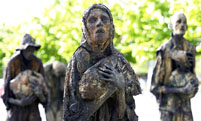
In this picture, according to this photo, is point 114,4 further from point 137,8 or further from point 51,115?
point 51,115

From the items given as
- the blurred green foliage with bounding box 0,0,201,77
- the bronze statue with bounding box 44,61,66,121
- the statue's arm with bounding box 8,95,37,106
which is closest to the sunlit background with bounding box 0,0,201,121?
the blurred green foliage with bounding box 0,0,201,77

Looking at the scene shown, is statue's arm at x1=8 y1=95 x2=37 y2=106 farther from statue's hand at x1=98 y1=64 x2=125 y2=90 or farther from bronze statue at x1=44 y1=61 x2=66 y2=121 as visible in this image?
statue's hand at x1=98 y1=64 x2=125 y2=90

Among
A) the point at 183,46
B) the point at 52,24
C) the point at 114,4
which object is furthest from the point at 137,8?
the point at 183,46

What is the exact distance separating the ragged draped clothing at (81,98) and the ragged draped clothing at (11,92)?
404 centimetres

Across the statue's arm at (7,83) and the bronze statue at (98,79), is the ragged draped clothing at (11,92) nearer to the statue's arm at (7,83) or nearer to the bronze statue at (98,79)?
the statue's arm at (7,83)

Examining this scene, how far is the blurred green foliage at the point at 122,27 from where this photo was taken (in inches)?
661

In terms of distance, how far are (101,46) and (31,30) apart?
16.2 metres

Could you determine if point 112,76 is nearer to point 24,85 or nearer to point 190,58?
point 24,85

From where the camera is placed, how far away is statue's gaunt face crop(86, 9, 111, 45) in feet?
15.8

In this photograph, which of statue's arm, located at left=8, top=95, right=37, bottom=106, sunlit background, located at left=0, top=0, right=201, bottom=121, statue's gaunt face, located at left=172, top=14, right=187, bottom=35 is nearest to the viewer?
statue's arm, located at left=8, top=95, right=37, bottom=106

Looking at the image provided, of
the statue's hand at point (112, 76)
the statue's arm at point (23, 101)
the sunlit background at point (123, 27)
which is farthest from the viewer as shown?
the sunlit background at point (123, 27)

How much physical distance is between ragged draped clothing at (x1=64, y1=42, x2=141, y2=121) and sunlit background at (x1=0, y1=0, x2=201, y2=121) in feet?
27.7

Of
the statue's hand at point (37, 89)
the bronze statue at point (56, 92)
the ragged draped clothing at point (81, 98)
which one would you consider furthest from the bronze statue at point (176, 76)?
the ragged draped clothing at point (81, 98)

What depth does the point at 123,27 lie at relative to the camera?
A: 1802 centimetres
